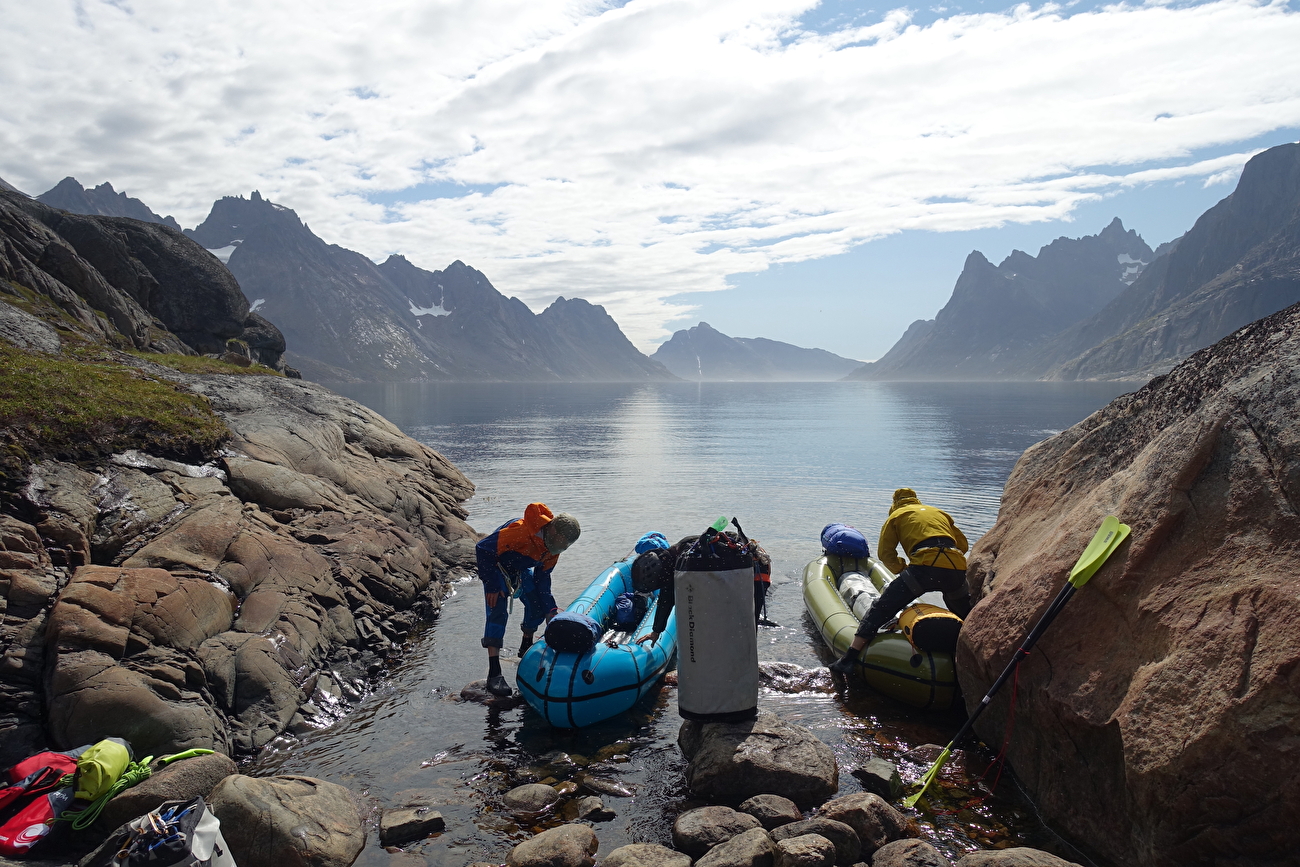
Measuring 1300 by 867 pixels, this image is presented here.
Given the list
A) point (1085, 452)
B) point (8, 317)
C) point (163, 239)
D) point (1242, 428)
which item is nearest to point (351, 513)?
point (8, 317)

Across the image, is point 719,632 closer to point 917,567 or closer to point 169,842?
point 917,567

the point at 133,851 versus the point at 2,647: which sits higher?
the point at 2,647

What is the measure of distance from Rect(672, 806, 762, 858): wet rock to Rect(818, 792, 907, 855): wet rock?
31.1 inches

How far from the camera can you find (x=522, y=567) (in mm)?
11781

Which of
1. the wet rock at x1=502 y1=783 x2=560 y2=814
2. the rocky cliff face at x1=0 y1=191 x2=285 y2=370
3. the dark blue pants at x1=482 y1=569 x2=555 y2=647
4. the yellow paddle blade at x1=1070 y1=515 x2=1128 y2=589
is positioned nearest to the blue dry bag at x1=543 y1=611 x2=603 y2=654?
the dark blue pants at x1=482 y1=569 x2=555 y2=647

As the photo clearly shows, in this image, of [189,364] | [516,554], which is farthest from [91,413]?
[189,364]

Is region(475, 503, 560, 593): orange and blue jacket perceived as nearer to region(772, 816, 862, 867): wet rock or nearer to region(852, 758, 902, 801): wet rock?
region(852, 758, 902, 801): wet rock

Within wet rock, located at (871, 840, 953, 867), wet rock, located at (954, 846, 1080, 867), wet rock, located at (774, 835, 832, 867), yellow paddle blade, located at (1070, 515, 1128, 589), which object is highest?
yellow paddle blade, located at (1070, 515, 1128, 589)

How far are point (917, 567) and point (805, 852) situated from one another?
17.9 ft

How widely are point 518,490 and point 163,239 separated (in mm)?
23262

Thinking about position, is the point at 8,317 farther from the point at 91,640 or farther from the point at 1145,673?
the point at 1145,673

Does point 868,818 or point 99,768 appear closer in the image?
point 868,818

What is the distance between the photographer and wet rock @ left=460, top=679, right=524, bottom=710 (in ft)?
36.7

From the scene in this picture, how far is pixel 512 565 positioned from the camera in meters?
11.8
